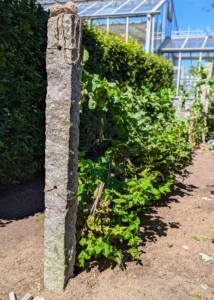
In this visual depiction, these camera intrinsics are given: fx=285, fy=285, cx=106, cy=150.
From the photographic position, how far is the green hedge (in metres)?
5.09

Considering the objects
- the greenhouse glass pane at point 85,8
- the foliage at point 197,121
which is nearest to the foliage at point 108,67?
the foliage at point 197,121

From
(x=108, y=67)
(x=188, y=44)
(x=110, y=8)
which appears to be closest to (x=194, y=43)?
(x=188, y=44)

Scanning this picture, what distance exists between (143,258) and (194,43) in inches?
634

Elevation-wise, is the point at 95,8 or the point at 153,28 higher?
the point at 95,8

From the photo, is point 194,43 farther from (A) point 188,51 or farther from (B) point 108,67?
(B) point 108,67

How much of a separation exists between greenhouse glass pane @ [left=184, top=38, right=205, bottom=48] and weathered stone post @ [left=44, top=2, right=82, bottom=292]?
51.8ft

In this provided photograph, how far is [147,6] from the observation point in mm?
13203

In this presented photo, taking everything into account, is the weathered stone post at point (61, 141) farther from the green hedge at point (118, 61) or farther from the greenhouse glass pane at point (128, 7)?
the greenhouse glass pane at point (128, 7)

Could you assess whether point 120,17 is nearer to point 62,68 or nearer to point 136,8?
point 136,8

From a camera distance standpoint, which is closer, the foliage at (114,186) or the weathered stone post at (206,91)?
the foliage at (114,186)

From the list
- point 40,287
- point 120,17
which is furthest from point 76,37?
point 120,17

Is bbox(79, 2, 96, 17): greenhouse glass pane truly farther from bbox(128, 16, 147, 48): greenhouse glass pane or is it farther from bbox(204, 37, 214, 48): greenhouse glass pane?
bbox(204, 37, 214, 48): greenhouse glass pane

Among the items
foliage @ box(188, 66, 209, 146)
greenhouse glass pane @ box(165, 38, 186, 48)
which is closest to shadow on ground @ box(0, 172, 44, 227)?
foliage @ box(188, 66, 209, 146)

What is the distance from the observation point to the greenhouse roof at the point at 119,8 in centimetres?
1270
